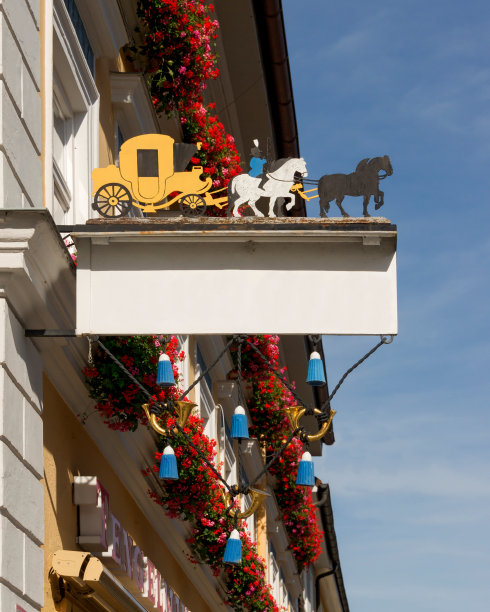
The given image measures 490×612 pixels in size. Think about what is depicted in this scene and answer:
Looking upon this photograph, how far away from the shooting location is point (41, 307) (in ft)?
28.8

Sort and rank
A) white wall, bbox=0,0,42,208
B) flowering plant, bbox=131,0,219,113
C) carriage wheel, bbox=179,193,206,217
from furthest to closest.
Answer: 1. flowering plant, bbox=131,0,219,113
2. carriage wheel, bbox=179,193,206,217
3. white wall, bbox=0,0,42,208

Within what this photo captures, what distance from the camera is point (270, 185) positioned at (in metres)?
9.86

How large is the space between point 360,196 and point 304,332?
3.90 feet

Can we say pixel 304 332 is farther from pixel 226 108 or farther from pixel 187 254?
pixel 226 108

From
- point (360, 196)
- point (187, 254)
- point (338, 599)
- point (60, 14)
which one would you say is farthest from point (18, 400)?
→ point (338, 599)

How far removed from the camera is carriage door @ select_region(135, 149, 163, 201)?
9.45m

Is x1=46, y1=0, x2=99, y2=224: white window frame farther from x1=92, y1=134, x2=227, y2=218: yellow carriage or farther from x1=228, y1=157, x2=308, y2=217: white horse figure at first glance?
x1=228, y1=157, x2=308, y2=217: white horse figure

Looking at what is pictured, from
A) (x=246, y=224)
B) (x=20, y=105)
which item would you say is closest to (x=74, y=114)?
(x=20, y=105)

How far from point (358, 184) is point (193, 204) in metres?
1.28

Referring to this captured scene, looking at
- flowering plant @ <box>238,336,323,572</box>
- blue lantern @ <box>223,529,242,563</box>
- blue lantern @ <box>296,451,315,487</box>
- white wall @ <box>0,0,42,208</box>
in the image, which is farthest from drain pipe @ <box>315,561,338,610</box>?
white wall @ <box>0,0,42,208</box>

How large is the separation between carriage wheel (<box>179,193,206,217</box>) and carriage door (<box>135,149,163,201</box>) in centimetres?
40

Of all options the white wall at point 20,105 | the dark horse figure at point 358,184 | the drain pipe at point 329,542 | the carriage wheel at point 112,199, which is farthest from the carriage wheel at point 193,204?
the drain pipe at point 329,542

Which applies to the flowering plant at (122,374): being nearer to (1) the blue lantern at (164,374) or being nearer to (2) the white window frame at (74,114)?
(2) the white window frame at (74,114)

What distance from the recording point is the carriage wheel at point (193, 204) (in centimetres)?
980
